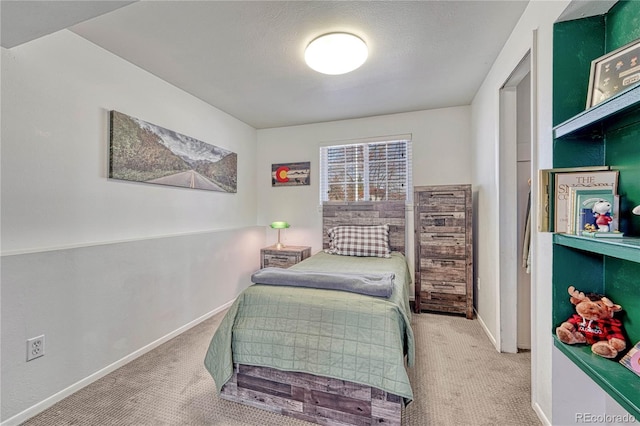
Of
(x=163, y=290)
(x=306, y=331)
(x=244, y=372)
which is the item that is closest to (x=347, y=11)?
(x=306, y=331)

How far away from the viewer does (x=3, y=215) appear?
155 cm

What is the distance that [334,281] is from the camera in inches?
68.2

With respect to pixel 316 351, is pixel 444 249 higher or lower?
higher

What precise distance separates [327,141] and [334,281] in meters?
2.61

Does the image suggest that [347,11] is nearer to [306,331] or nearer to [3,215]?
[306,331]

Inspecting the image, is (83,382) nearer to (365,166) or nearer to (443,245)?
(443,245)

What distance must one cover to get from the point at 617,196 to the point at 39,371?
3119mm

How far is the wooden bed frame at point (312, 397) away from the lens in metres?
1.43

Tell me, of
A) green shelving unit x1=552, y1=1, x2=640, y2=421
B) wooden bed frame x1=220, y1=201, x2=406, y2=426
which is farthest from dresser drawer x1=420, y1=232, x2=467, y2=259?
wooden bed frame x1=220, y1=201, x2=406, y2=426

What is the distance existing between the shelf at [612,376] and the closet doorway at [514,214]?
3.90 feet

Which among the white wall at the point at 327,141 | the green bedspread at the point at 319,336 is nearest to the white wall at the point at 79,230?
the green bedspread at the point at 319,336

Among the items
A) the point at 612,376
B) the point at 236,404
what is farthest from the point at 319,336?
the point at 612,376

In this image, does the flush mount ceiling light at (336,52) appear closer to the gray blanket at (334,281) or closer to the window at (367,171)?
the gray blanket at (334,281)

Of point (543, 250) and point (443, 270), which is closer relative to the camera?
point (543, 250)
